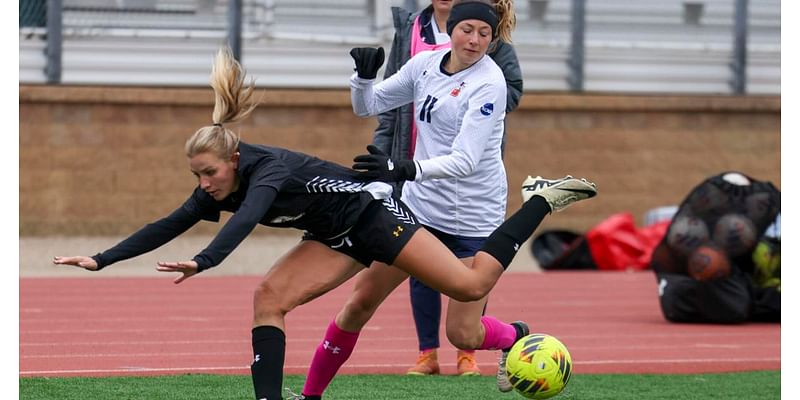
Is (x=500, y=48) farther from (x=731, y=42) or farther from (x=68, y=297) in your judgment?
(x=731, y=42)

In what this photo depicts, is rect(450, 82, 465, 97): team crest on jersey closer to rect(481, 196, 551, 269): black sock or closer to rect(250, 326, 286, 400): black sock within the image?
rect(481, 196, 551, 269): black sock

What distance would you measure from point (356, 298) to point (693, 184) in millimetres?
13766

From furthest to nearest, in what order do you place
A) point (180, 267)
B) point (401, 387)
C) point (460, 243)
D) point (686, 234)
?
1. point (686, 234)
2. point (401, 387)
3. point (460, 243)
4. point (180, 267)

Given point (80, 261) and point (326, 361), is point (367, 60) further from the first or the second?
point (80, 261)

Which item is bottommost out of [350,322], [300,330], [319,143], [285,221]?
[300,330]

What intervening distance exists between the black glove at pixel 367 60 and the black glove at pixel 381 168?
2.13 ft

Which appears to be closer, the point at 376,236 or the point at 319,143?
the point at 376,236

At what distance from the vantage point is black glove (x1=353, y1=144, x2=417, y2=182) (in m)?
5.95

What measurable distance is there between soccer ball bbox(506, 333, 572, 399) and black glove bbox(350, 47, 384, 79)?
1.47 metres

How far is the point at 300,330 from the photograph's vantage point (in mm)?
10680

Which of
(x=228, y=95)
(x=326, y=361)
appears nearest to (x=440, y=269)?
(x=326, y=361)

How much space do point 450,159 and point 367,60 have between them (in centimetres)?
67

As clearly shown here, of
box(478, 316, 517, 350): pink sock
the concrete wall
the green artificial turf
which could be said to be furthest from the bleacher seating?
box(478, 316, 517, 350): pink sock

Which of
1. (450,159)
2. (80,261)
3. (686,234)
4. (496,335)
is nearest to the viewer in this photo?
(80,261)
